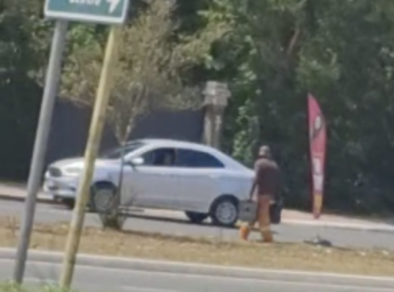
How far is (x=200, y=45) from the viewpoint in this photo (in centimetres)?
3812

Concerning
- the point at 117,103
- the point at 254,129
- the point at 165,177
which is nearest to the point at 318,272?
the point at 165,177

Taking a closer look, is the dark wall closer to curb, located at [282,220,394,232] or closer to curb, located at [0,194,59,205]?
curb, located at [0,194,59,205]

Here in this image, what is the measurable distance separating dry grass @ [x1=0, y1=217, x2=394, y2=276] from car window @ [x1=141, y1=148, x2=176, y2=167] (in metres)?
6.58

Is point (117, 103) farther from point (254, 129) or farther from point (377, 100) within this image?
point (377, 100)

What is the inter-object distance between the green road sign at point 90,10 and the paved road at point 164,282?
242 inches

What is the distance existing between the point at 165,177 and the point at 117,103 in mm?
6418

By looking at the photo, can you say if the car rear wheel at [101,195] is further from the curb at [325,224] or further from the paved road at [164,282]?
the paved road at [164,282]

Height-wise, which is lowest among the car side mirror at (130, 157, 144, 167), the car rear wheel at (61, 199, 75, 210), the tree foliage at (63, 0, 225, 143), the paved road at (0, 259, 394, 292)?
the paved road at (0, 259, 394, 292)

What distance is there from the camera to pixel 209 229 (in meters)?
29.2

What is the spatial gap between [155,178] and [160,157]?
18.1 inches

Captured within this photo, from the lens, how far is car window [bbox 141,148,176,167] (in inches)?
1199

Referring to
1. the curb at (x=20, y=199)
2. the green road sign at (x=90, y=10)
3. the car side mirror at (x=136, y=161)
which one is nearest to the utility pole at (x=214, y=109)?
the curb at (x=20, y=199)

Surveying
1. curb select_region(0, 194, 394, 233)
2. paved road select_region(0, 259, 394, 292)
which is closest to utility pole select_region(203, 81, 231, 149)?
curb select_region(0, 194, 394, 233)

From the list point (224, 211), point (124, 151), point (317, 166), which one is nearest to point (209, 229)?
point (224, 211)
